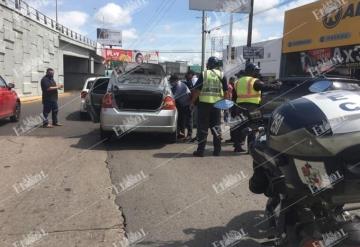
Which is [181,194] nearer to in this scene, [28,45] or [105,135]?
[105,135]

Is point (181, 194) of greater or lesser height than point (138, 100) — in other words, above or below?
below

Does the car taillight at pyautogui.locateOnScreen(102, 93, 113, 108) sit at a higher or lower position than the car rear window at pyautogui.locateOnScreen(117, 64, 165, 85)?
lower

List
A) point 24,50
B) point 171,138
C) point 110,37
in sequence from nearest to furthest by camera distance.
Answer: point 171,138, point 24,50, point 110,37

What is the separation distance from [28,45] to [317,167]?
116 ft

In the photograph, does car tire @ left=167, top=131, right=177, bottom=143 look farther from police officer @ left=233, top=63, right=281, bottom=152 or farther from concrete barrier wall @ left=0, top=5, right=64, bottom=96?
concrete barrier wall @ left=0, top=5, right=64, bottom=96

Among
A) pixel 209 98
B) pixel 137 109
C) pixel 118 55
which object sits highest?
pixel 118 55

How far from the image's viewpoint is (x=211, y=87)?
29.4ft

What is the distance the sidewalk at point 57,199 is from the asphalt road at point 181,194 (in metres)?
0.23

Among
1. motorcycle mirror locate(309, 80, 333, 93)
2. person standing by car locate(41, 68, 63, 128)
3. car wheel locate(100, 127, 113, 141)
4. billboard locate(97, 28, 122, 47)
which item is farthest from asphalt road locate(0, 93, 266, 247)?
billboard locate(97, 28, 122, 47)

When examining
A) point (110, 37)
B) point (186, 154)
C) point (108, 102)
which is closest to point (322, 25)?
point (108, 102)

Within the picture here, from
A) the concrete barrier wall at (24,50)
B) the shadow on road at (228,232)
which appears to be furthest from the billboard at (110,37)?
the shadow on road at (228,232)

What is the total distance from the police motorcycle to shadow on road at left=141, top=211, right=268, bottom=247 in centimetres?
117

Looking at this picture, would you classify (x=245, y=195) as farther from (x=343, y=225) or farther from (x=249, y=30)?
(x=249, y=30)

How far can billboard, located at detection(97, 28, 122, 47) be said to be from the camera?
98162mm
